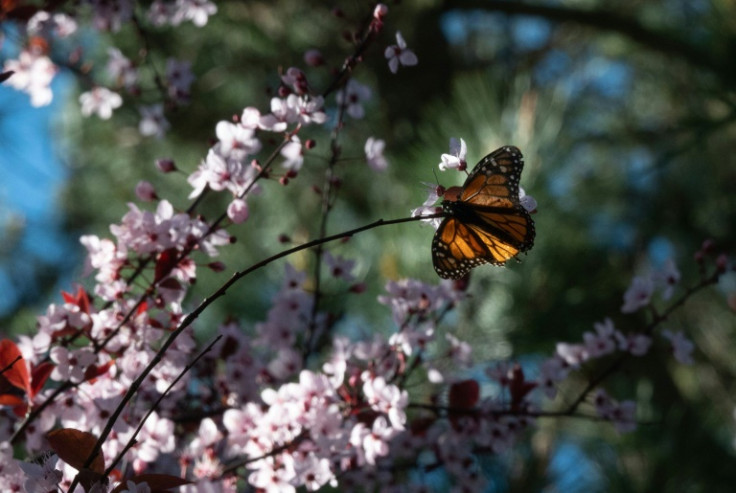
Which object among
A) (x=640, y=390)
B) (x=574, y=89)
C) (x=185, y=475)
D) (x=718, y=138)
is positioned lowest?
(x=185, y=475)

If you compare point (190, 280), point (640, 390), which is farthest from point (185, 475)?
point (640, 390)

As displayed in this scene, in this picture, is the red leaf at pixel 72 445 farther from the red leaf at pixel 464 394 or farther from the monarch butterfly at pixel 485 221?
the red leaf at pixel 464 394

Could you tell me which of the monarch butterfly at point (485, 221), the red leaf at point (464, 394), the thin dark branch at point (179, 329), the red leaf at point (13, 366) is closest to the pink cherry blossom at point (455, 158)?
the monarch butterfly at point (485, 221)


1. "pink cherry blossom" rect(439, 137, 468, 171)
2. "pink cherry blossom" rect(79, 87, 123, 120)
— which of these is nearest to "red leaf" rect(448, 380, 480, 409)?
"pink cherry blossom" rect(439, 137, 468, 171)

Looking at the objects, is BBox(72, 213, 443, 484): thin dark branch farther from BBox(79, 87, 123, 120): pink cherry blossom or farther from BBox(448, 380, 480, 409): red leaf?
BBox(79, 87, 123, 120): pink cherry blossom

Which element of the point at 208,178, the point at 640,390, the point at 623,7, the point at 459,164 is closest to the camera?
the point at 459,164

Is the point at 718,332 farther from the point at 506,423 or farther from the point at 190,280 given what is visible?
Result: the point at 190,280
